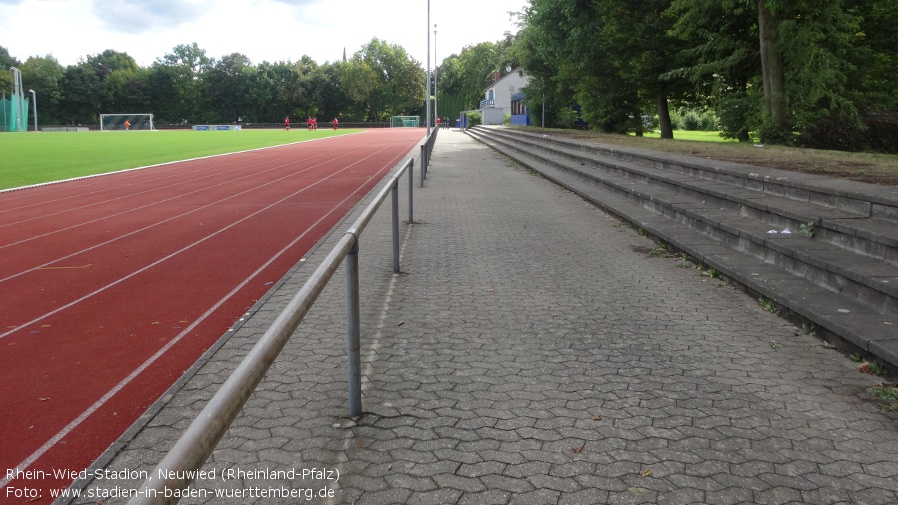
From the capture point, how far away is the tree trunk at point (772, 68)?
60.3 feet

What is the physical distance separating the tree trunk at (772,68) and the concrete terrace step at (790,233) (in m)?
7.94

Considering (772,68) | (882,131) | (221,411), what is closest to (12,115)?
(772,68)

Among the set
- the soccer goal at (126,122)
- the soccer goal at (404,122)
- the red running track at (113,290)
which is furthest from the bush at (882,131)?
the soccer goal at (404,122)

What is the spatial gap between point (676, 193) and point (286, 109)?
9493 cm

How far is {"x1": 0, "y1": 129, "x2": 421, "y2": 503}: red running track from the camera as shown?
3795 millimetres

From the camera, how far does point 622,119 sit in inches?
1283

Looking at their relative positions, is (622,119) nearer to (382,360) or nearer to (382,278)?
(382,278)

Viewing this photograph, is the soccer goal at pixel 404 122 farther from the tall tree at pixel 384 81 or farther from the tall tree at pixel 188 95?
the tall tree at pixel 188 95

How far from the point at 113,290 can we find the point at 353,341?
407 cm

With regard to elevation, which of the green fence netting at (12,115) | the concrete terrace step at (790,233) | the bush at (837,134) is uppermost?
the green fence netting at (12,115)

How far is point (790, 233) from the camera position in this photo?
6.73m

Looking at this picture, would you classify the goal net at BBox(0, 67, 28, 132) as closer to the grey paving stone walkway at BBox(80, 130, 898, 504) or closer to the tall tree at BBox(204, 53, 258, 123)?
the tall tree at BBox(204, 53, 258, 123)

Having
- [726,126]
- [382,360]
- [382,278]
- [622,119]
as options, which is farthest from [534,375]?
[622,119]

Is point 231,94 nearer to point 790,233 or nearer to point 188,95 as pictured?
point 188,95
